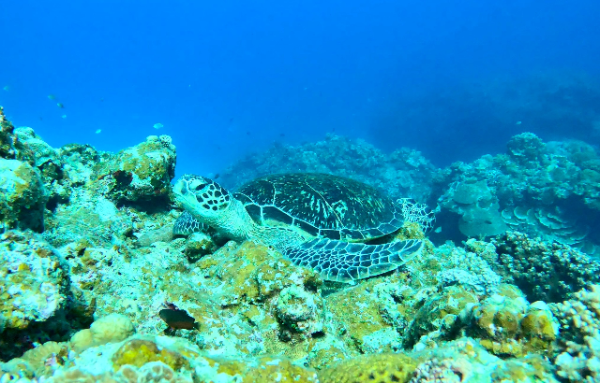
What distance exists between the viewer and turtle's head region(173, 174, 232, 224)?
3.34 metres

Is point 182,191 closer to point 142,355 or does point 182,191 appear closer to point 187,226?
point 187,226

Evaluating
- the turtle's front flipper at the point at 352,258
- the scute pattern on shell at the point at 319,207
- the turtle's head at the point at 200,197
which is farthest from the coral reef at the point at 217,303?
the scute pattern on shell at the point at 319,207

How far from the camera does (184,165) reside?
62062 millimetres

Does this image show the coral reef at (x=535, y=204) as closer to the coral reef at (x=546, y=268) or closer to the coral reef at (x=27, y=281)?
the coral reef at (x=546, y=268)


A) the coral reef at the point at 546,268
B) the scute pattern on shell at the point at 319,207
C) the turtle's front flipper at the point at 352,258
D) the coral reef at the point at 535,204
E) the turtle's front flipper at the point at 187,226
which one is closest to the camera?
the turtle's front flipper at the point at 352,258

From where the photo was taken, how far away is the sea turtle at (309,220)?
9.54 feet

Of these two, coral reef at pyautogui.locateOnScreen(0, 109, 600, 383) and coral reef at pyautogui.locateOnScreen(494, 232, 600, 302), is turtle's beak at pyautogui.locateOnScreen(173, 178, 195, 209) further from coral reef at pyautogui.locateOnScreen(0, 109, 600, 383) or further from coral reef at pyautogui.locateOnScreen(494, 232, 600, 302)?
coral reef at pyautogui.locateOnScreen(494, 232, 600, 302)

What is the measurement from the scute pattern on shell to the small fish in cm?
210

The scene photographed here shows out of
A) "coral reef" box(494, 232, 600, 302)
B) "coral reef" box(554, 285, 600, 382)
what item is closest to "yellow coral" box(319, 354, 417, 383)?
"coral reef" box(554, 285, 600, 382)

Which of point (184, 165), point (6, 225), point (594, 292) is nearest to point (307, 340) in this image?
point (594, 292)

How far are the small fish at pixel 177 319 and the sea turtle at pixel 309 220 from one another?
4.50ft

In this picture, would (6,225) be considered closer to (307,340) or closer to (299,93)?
(307,340)

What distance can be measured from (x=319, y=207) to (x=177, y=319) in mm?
2514

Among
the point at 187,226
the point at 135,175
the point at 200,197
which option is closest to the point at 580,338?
the point at 200,197
